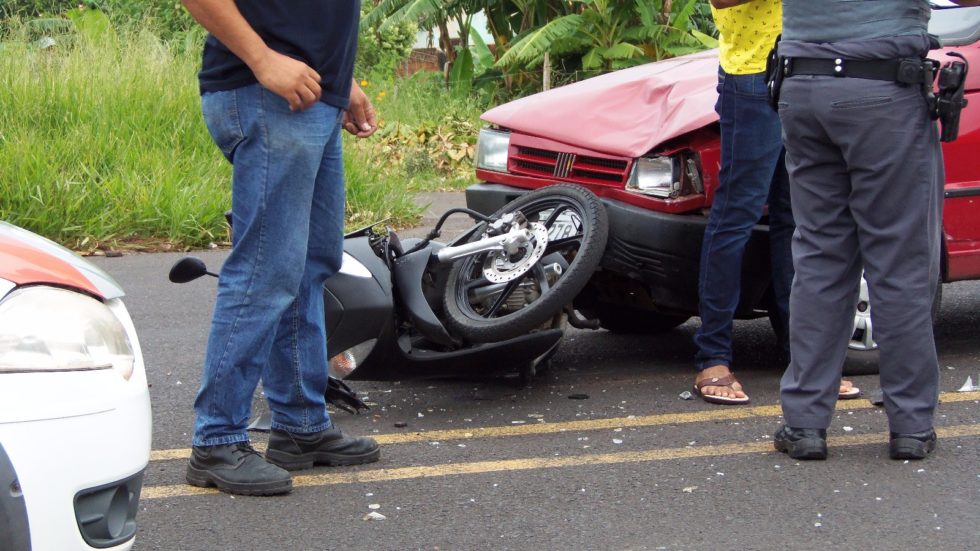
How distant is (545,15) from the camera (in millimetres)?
15492

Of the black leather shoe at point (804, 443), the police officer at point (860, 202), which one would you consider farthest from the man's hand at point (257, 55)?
the black leather shoe at point (804, 443)

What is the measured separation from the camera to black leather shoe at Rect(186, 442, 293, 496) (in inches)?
146

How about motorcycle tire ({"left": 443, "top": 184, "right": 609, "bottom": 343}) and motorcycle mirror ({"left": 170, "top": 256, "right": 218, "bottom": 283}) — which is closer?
motorcycle mirror ({"left": 170, "top": 256, "right": 218, "bottom": 283})

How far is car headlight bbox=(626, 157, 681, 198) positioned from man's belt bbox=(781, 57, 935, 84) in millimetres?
938

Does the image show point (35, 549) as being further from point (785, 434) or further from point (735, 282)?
point (735, 282)

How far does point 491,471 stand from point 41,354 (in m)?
1.86

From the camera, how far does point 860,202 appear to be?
3.90 m

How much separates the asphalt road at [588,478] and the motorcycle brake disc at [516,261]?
51 centimetres

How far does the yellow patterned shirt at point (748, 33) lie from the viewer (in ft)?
14.6

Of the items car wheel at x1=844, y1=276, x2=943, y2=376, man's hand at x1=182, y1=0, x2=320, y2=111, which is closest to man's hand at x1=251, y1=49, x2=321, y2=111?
man's hand at x1=182, y1=0, x2=320, y2=111

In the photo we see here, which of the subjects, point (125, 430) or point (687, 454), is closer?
point (125, 430)

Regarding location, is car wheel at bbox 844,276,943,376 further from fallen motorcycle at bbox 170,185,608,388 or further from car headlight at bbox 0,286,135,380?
car headlight at bbox 0,286,135,380

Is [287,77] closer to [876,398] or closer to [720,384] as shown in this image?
[720,384]

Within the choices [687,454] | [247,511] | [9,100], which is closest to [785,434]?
[687,454]
